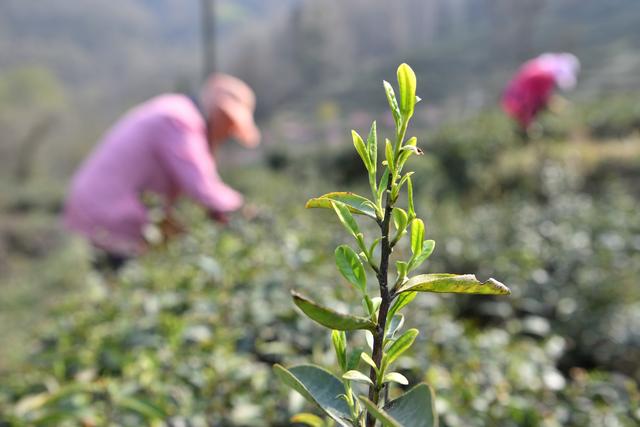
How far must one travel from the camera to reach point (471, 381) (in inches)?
69.2

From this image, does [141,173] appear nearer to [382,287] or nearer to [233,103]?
[233,103]

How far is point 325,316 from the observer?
0.46 m

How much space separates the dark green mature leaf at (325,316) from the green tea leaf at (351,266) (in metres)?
0.05

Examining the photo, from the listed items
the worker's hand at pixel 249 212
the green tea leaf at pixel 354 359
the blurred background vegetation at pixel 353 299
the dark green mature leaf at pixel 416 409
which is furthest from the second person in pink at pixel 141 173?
the dark green mature leaf at pixel 416 409

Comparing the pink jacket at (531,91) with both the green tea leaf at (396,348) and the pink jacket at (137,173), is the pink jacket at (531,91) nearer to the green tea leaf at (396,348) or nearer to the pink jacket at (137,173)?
the pink jacket at (137,173)

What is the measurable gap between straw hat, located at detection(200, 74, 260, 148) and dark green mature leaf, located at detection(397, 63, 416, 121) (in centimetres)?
319

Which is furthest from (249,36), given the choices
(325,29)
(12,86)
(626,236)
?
(626,236)

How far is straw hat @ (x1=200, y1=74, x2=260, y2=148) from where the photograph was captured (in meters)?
3.62

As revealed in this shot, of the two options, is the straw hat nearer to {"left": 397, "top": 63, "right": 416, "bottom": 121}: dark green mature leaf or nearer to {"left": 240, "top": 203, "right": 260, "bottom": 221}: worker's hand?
{"left": 240, "top": 203, "right": 260, "bottom": 221}: worker's hand

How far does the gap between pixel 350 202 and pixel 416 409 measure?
0.58ft

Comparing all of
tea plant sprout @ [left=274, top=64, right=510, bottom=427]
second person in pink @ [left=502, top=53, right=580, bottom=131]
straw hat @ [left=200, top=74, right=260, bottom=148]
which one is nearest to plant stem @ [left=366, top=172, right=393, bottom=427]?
tea plant sprout @ [left=274, top=64, right=510, bottom=427]

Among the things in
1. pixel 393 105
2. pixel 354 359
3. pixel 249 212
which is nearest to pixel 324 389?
pixel 354 359

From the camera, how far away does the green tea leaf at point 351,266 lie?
532 mm

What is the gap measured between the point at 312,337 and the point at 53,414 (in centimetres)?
68
